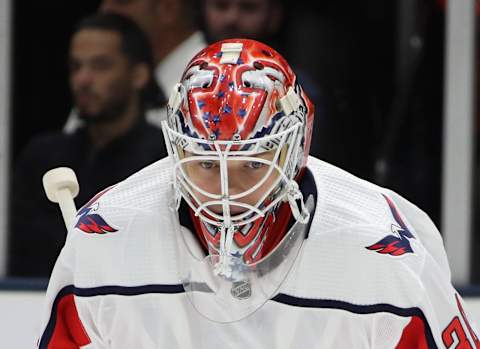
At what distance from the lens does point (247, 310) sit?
80.8 inches

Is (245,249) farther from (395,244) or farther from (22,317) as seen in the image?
(22,317)

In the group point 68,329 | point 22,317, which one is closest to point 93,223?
point 68,329

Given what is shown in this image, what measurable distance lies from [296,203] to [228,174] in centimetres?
16

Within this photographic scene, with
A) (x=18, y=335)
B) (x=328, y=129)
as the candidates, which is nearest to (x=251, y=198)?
(x=18, y=335)

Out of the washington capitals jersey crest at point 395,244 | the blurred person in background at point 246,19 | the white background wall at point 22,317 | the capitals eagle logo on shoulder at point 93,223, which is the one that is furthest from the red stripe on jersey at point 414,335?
the blurred person in background at point 246,19

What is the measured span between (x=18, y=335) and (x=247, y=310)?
1197 millimetres

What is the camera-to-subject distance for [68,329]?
2180 mm

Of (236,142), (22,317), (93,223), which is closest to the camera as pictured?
(236,142)

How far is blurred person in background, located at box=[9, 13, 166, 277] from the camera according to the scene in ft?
12.8

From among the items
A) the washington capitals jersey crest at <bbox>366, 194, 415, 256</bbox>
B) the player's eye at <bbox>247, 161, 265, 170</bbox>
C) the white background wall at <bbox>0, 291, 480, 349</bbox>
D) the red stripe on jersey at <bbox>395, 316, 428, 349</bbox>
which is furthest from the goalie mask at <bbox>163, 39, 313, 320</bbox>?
the white background wall at <bbox>0, 291, 480, 349</bbox>

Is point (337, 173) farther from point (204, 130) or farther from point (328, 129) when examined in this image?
point (328, 129)

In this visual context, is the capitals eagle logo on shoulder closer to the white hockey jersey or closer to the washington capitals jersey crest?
the white hockey jersey

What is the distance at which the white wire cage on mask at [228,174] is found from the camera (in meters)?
1.88

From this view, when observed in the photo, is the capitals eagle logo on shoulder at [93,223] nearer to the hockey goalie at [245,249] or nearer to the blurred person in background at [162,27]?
the hockey goalie at [245,249]
